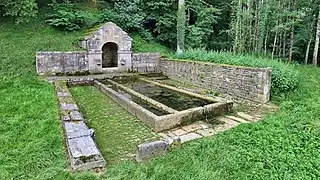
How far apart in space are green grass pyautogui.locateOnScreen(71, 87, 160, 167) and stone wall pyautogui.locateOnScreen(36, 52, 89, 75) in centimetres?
352

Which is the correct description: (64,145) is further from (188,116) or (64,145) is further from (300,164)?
(300,164)

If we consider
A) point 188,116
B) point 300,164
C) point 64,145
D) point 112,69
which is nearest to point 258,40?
point 112,69

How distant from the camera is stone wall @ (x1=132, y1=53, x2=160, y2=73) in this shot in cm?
1085

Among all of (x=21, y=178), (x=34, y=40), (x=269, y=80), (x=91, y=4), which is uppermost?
(x=91, y=4)

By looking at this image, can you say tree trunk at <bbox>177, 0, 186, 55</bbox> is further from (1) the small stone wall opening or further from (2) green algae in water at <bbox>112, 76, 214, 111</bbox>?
Result: (2) green algae in water at <bbox>112, 76, 214, 111</bbox>

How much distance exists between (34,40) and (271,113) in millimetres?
10301

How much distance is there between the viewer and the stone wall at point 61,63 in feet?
29.4

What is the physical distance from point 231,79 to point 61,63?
6571 millimetres

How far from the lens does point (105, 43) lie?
10203 mm

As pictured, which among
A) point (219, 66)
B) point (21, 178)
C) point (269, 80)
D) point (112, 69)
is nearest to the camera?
point (21, 178)

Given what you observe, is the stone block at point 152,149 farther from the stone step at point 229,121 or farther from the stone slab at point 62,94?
the stone slab at point 62,94

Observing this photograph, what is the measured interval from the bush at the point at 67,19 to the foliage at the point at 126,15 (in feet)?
3.09

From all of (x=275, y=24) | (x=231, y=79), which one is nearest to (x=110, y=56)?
(x=231, y=79)

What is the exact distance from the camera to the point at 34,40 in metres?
10.7
